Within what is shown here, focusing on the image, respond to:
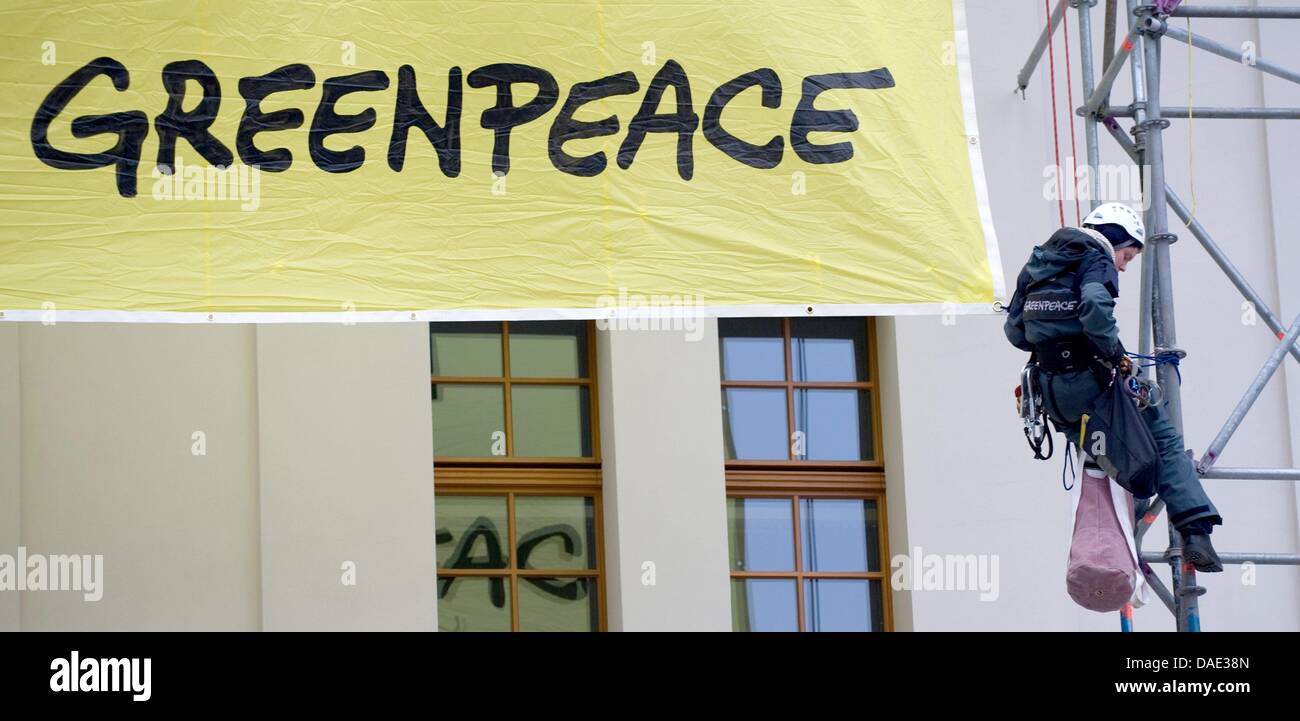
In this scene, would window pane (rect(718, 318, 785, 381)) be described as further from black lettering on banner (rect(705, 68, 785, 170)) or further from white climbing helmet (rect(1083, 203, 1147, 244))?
white climbing helmet (rect(1083, 203, 1147, 244))

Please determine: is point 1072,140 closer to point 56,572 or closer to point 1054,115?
point 1054,115

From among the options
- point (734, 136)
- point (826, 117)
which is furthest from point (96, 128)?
point (826, 117)

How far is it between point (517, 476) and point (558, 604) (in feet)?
2.20

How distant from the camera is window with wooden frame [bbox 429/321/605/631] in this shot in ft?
33.3

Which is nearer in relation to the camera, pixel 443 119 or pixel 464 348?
pixel 443 119

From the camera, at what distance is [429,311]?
8055 mm

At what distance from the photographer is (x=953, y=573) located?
1026 cm

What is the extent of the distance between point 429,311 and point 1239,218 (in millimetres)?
5057

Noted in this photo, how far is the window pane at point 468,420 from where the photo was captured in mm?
10273

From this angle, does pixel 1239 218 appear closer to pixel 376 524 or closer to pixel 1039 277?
pixel 1039 277

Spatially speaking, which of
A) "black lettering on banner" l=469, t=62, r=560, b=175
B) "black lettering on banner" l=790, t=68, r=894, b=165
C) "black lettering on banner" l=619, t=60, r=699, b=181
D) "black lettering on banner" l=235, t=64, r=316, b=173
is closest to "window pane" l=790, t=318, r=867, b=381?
"black lettering on banner" l=790, t=68, r=894, b=165

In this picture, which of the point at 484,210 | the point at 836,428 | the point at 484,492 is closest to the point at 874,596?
the point at 836,428

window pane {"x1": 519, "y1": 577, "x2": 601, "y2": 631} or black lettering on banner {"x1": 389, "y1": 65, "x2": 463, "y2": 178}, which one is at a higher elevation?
black lettering on banner {"x1": 389, "y1": 65, "x2": 463, "y2": 178}

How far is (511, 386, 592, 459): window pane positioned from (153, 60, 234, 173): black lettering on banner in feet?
8.67
